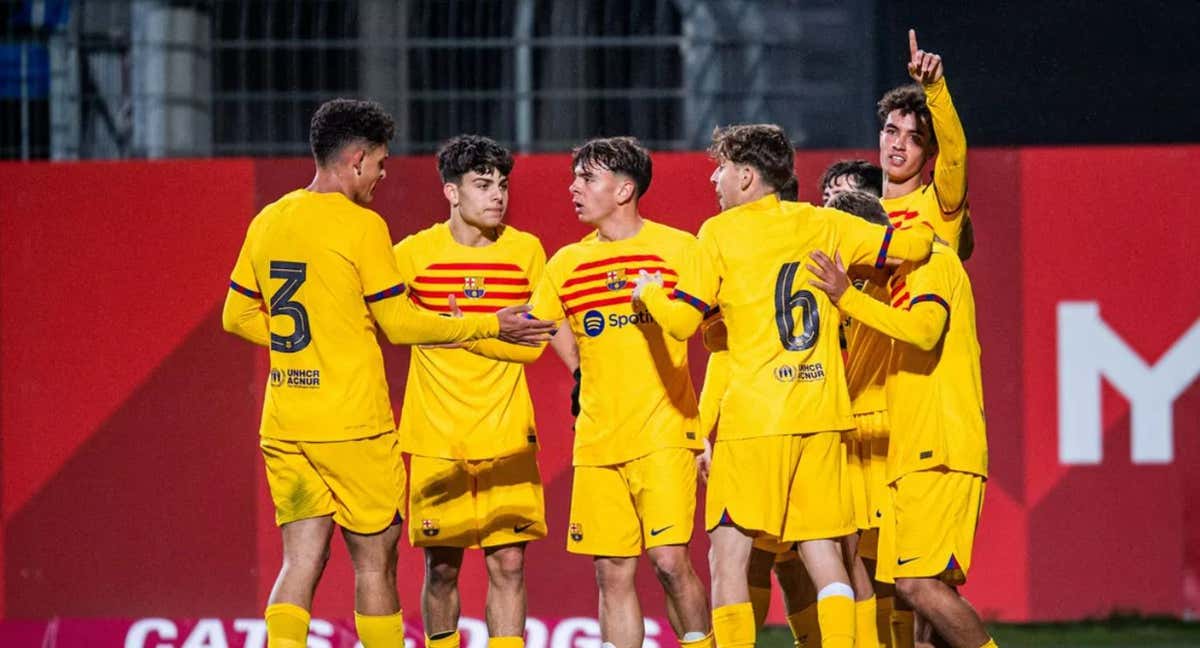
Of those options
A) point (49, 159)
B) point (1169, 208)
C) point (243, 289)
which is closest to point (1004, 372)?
point (1169, 208)

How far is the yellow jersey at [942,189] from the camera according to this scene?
6203 millimetres

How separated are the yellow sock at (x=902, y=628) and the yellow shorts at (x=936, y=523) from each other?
2.45 feet

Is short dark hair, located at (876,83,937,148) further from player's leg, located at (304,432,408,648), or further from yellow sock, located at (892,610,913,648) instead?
player's leg, located at (304,432,408,648)

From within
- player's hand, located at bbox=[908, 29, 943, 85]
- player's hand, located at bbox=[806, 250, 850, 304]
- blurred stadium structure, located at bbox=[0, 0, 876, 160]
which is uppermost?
→ blurred stadium structure, located at bbox=[0, 0, 876, 160]

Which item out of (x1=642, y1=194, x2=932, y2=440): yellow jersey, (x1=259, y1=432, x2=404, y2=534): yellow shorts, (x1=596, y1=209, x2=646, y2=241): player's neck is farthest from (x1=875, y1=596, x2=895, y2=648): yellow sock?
(x1=259, y1=432, x2=404, y2=534): yellow shorts

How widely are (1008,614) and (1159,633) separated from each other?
27.7 inches

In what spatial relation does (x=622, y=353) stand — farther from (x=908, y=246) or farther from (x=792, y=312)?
(x=908, y=246)

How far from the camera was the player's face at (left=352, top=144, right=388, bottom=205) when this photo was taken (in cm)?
594

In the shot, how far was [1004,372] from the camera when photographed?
27.6 ft

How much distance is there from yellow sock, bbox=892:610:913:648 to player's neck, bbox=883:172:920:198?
A: 1576 millimetres

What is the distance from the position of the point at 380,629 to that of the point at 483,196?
1.71 meters

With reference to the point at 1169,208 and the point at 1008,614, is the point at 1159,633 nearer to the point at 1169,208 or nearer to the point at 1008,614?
the point at 1008,614

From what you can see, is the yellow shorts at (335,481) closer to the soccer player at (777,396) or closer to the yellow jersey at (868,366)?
the soccer player at (777,396)

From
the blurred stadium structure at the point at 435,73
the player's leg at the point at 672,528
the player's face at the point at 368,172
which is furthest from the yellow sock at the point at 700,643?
the blurred stadium structure at the point at 435,73
